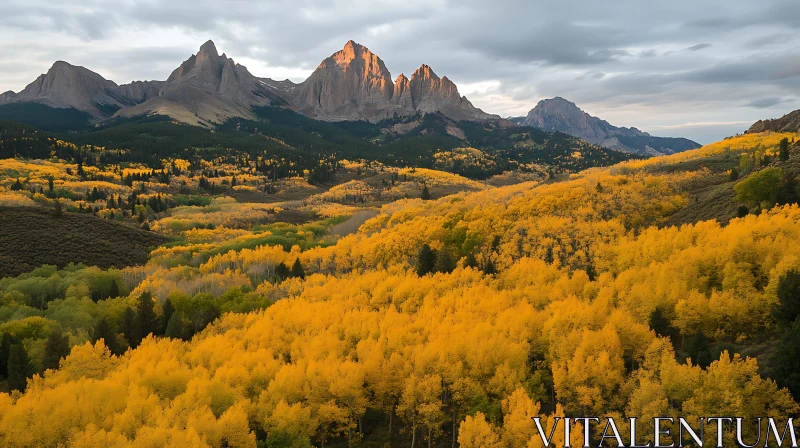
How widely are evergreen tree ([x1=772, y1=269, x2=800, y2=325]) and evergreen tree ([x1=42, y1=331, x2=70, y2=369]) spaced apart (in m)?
82.8

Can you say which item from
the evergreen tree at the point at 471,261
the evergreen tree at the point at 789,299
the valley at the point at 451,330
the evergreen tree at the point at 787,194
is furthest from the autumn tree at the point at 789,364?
the evergreen tree at the point at 471,261

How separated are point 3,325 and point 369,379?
57192 millimetres

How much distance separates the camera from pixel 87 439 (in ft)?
142

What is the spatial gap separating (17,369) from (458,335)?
54.9 m

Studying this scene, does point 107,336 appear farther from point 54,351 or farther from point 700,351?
point 700,351

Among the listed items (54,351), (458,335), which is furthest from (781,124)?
(54,351)

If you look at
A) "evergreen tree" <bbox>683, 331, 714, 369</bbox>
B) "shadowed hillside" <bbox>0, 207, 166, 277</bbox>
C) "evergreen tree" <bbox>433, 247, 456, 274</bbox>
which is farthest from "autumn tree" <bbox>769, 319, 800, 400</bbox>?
"shadowed hillside" <bbox>0, 207, 166, 277</bbox>

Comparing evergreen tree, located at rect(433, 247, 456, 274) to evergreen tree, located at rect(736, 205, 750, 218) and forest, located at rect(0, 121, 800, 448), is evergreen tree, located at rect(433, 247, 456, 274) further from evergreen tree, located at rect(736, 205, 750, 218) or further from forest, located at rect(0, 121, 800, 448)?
evergreen tree, located at rect(736, 205, 750, 218)

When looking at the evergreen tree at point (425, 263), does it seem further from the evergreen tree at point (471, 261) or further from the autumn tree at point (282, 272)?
the autumn tree at point (282, 272)

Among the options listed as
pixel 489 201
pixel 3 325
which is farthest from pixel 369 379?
pixel 489 201

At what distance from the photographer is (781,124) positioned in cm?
14838

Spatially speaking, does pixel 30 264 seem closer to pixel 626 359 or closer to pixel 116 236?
pixel 116 236

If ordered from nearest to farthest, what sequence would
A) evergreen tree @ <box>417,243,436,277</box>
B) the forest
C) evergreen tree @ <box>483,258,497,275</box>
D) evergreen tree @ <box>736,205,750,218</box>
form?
the forest < evergreen tree @ <box>736,205,750,218</box> < evergreen tree @ <box>483,258,497,275</box> < evergreen tree @ <box>417,243,436,277</box>

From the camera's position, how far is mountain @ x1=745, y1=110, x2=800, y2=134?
13875cm
